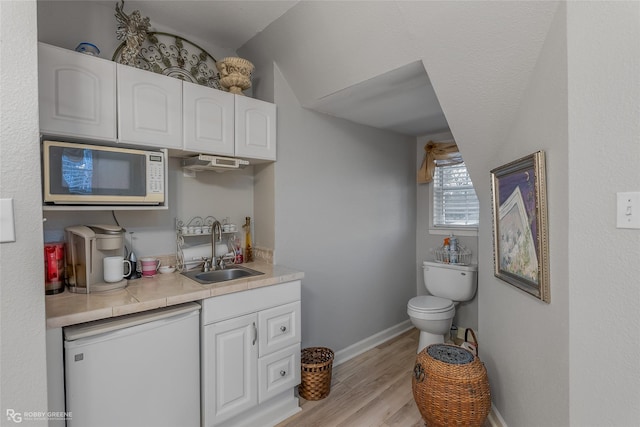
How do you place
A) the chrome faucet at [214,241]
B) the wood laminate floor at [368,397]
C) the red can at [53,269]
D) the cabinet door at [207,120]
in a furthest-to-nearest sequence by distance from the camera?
the chrome faucet at [214,241] < the wood laminate floor at [368,397] < the cabinet door at [207,120] < the red can at [53,269]

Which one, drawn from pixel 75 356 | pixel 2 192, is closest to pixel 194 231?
pixel 75 356

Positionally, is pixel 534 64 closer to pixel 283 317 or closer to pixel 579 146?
pixel 579 146

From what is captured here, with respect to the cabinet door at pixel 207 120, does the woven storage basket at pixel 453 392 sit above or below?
below

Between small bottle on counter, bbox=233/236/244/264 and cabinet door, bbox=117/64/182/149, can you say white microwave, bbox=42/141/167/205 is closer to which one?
cabinet door, bbox=117/64/182/149

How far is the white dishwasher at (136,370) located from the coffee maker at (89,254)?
0.30 meters

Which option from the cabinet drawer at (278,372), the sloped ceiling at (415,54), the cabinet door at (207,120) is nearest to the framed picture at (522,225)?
the sloped ceiling at (415,54)

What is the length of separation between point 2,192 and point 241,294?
1.15 meters

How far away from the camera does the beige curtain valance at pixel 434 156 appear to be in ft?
10.8

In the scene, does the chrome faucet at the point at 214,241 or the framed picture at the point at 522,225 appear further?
the chrome faucet at the point at 214,241

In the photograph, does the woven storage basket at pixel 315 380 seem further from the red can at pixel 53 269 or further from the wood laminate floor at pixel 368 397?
the red can at pixel 53 269

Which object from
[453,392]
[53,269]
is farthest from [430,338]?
[53,269]

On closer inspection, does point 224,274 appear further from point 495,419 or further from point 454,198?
point 454,198

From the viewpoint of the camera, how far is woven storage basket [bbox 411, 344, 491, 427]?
1.70 meters

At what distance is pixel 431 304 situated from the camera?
2.79 metres
